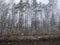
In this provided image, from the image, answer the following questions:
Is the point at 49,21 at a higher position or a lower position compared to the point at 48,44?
higher

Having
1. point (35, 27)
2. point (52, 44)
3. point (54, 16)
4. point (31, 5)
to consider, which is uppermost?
point (31, 5)

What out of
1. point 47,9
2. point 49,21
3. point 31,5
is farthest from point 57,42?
point 31,5

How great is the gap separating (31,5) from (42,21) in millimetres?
342

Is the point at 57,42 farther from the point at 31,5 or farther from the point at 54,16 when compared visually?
the point at 31,5

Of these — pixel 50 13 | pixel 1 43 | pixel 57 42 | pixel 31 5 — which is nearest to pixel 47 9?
pixel 50 13

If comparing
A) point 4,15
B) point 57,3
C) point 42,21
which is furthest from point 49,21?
point 4,15

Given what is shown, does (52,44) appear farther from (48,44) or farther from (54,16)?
(54,16)

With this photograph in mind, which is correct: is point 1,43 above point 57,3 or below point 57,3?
below

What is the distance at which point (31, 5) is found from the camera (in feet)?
9.73

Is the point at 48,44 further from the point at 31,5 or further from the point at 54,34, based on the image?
the point at 31,5

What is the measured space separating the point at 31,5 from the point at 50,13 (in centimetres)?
36

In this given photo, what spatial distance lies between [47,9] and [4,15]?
0.76 meters

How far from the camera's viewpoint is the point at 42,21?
2.93 metres

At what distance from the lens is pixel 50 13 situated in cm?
295
